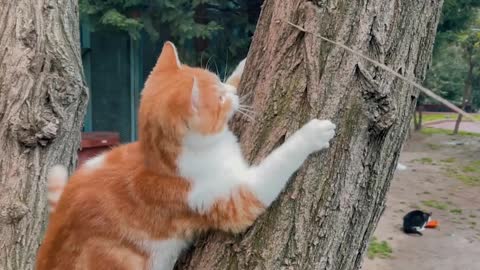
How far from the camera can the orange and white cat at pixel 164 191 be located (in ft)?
3.95

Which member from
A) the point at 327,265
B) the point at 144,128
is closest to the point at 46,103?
the point at 144,128

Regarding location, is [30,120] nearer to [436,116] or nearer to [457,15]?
[457,15]

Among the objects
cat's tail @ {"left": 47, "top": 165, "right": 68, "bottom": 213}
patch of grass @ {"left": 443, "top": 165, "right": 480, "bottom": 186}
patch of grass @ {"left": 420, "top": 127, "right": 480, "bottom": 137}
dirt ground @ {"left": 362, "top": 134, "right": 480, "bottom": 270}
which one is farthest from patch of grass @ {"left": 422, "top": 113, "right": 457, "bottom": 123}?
cat's tail @ {"left": 47, "top": 165, "right": 68, "bottom": 213}

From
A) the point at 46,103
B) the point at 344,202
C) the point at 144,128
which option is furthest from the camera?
the point at 46,103

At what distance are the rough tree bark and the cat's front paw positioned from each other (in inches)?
0.7

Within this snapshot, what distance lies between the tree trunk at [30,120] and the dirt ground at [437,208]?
3436 millimetres

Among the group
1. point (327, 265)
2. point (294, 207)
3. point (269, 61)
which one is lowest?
point (327, 265)

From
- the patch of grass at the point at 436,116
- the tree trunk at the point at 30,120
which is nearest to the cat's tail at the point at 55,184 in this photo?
the tree trunk at the point at 30,120

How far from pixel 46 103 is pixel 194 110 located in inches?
36.4

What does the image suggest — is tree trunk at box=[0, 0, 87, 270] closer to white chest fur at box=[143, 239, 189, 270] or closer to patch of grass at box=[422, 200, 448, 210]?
white chest fur at box=[143, 239, 189, 270]

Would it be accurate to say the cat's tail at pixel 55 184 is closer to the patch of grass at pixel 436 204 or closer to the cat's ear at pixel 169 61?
the cat's ear at pixel 169 61

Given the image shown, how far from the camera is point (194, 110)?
4.16ft

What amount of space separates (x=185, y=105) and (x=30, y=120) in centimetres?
93

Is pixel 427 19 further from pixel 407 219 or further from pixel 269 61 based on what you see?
pixel 407 219
